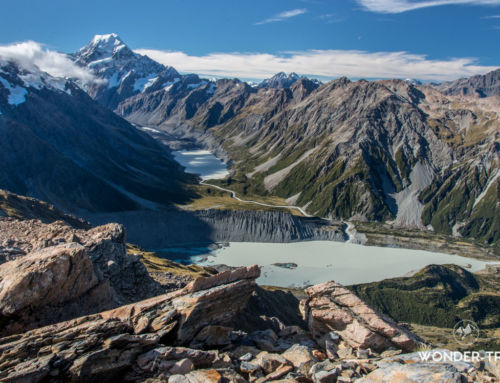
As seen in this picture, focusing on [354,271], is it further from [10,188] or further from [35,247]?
[10,188]

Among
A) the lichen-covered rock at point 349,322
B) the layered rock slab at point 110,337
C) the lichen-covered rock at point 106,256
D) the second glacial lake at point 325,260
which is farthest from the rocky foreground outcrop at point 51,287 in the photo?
the second glacial lake at point 325,260

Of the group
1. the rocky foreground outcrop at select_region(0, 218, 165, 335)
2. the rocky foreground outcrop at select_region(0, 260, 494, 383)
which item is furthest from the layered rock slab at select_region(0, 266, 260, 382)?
the rocky foreground outcrop at select_region(0, 218, 165, 335)

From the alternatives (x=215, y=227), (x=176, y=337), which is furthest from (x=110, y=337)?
(x=215, y=227)

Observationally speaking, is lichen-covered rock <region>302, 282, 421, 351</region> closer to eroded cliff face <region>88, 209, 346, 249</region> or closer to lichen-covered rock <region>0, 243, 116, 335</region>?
lichen-covered rock <region>0, 243, 116, 335</region>

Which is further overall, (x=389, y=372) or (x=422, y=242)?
(x=422, y=242)

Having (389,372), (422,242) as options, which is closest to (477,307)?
(422,242)

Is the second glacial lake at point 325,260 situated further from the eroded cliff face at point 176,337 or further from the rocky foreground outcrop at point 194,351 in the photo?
the rocky foreground outcrop at point 194,351
